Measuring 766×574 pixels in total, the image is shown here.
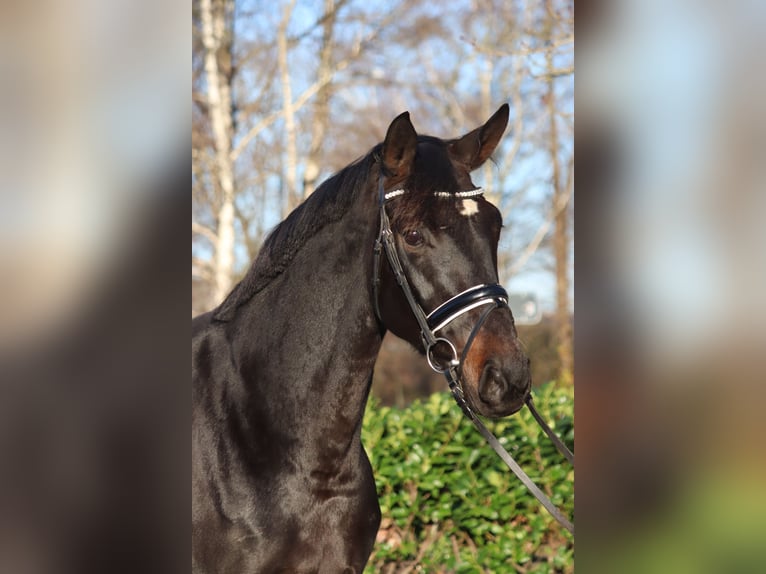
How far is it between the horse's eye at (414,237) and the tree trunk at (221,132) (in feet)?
31.1

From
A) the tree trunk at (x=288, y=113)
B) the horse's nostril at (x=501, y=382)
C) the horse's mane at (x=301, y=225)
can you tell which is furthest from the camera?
the tree trunk at (x=288, y=113)

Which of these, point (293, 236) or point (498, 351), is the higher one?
point (293, 236)

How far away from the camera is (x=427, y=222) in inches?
96.7

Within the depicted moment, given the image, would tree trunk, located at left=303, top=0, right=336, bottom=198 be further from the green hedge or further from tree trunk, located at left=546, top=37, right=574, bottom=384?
the green hedge

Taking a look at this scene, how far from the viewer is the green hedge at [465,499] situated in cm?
503

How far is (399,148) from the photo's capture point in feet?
8.43

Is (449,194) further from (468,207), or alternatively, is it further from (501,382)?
(501,382)

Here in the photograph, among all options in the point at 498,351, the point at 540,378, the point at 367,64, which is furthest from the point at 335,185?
the point at 540,378

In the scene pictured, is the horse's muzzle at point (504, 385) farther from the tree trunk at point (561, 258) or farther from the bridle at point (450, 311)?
the tree trunk at point (561, 258)

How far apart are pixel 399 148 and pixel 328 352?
758 mm

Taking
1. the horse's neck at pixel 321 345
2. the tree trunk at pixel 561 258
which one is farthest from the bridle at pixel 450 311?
the tree trunk at pixel 561 258

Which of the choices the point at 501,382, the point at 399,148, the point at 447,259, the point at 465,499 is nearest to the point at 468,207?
the point at 447,259
